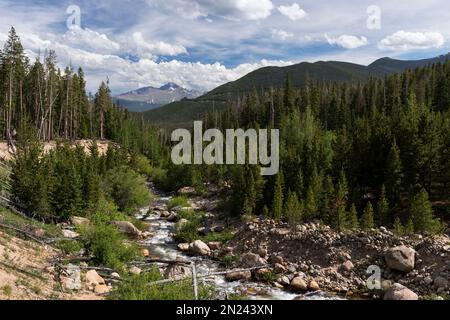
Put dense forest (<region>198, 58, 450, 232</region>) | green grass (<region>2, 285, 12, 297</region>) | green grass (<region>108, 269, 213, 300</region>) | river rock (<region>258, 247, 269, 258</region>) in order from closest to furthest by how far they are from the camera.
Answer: green grass (<region>2, 285, 12, 297</region>) < green grass (<region>108, 269, 213, 300</region>) < river rock (<region>258, 247, 269, 258</region>) < dense forest (<region>198, 58, 450, 232</region>)

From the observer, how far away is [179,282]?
20062 mm

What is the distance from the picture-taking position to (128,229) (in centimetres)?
3547

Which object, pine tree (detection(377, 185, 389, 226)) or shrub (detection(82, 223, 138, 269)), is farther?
pine tree (detection(377, 185, 389, 226))

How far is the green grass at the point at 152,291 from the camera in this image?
1731cm

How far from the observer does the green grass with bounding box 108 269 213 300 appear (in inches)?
682

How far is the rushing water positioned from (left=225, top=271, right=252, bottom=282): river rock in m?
0.39

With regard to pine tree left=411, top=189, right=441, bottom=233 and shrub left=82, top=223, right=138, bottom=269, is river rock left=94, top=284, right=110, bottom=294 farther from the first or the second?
pine tree left=411, top=189, right=441, bottom=233

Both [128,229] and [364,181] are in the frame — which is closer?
[128,229]

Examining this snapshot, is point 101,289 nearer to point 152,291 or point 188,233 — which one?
point 152,291

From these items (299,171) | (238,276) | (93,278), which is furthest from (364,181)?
(93,278)

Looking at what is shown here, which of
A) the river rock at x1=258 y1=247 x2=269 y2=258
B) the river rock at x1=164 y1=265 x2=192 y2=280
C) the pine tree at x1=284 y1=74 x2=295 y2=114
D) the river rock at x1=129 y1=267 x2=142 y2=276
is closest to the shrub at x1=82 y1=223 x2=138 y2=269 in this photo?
the river rock at x1=129 y1=267 x2=142 y2=276

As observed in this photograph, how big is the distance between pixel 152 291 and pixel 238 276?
841cm
